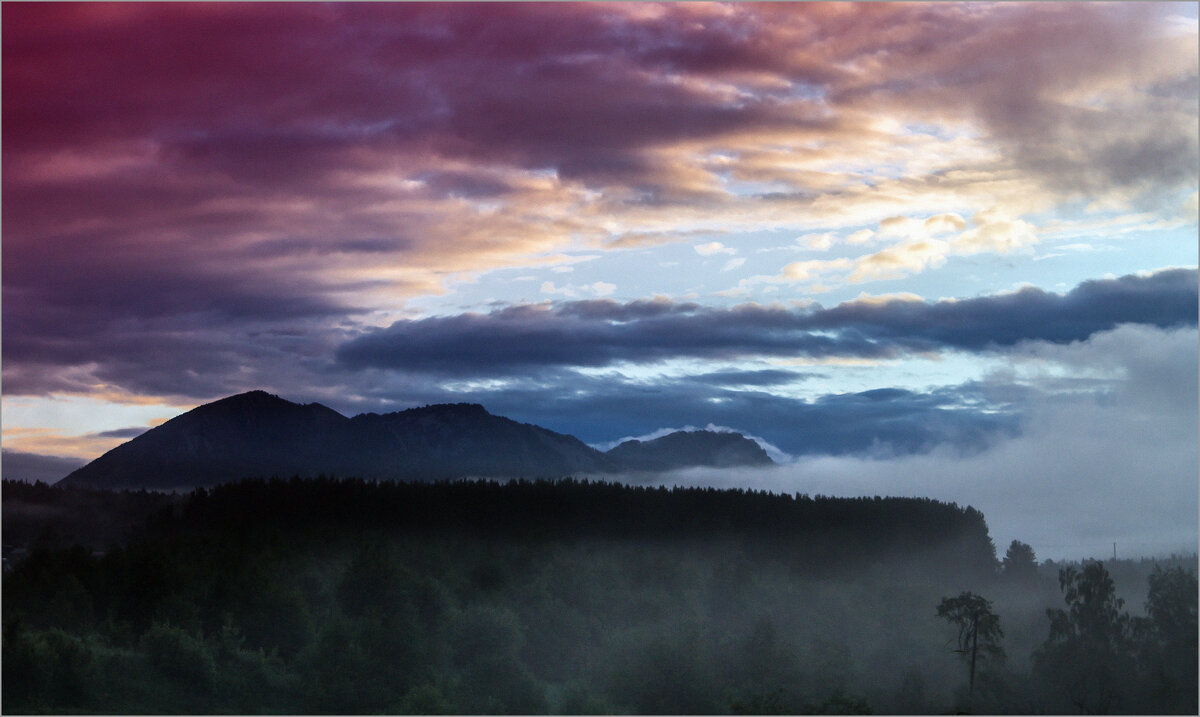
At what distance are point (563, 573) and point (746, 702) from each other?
197 ft

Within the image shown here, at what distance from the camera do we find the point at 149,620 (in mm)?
133000

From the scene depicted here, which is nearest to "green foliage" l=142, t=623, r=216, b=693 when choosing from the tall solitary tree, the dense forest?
the dense forest

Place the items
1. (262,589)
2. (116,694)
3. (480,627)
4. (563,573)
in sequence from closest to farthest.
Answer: (116,694), (480,627), (262,589), (563,573)

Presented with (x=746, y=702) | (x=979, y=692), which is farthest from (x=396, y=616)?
(x=979, y=692)

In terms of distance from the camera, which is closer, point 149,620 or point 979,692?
point 149,620

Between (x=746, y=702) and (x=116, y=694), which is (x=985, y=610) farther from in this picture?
(x=116, y=694)

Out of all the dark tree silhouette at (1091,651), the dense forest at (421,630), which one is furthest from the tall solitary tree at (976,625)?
the dark tree silhouette at (1091,651)

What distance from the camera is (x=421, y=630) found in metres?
132

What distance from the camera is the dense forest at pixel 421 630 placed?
364 feet

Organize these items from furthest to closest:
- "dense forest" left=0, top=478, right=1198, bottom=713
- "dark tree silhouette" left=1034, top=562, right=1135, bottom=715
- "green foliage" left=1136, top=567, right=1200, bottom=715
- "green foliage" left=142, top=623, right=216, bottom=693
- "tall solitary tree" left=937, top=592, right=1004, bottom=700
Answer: "tall solitary tree" left=937, top=592, right=1004, bottom=700 < "dark tree silhouette" left=1034, top=562, right=1135, bottom=715 < "green foliage" left=1136, top=567, right=1200, bottom=715 < "dense forest" left=0, top=478, right=1198, bottom=713 < "green foliage" left=142, top=623, right=216, bottom=693

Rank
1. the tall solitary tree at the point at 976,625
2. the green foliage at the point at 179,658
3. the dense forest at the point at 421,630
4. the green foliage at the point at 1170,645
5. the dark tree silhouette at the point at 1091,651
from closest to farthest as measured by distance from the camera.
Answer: the green foliage at the point at 179,658 < the dense forest at the point at 421,630 < the green foliage at the point at 1170,645 < the dark tree silhouette at the point at 1091,651 < the tall solitary tree at the point at 976,625

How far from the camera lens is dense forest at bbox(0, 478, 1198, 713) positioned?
364ft

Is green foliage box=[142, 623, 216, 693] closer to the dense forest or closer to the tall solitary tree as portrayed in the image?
the dense forest

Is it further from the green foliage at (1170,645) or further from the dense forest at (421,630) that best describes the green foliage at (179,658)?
the green foliage at (1170,645)
